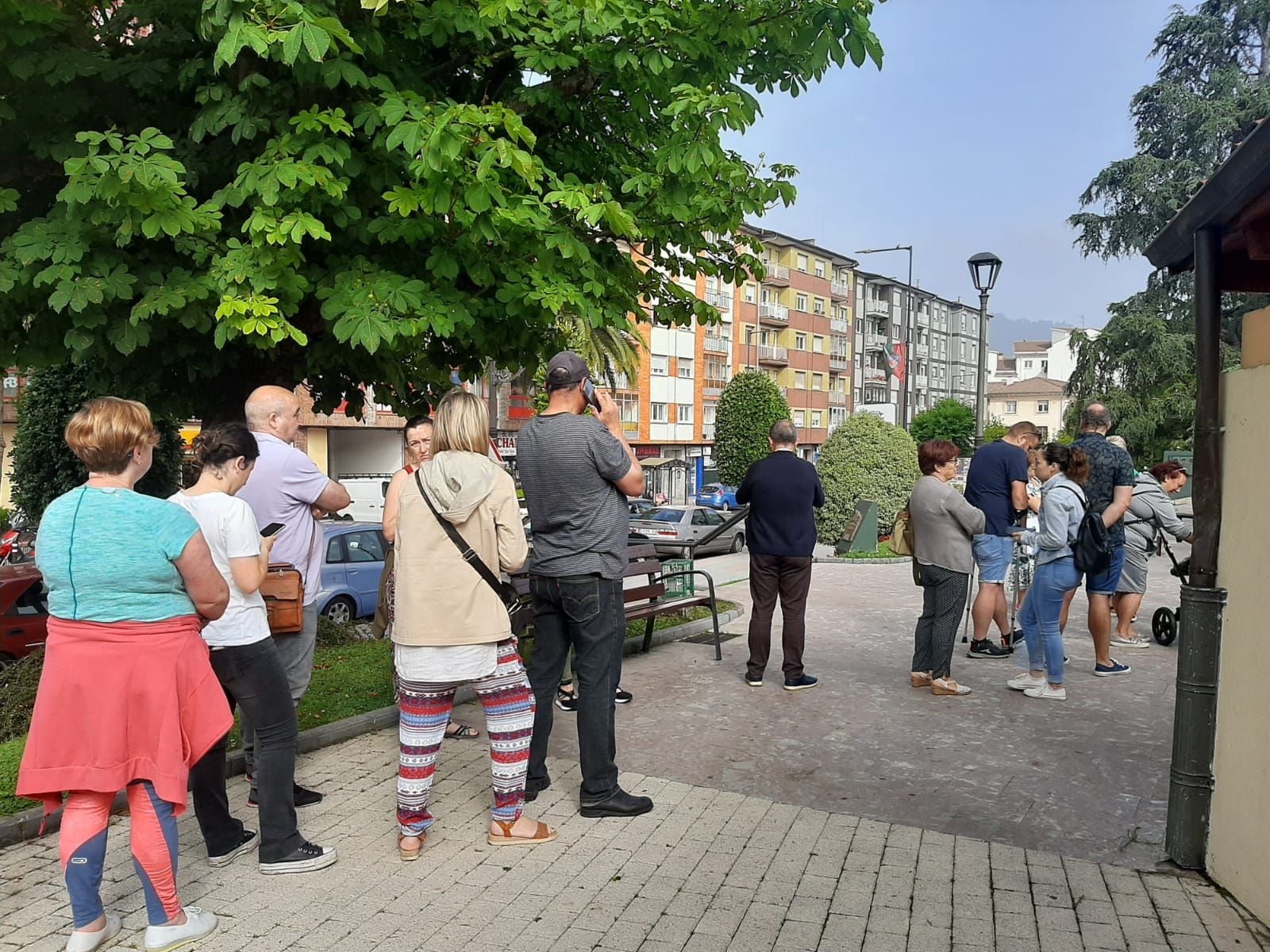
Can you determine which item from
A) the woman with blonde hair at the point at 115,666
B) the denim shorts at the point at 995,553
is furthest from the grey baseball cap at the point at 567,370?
the denim shorts at the point at 995,553

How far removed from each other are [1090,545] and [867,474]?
49.4ft

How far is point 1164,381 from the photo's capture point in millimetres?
39969

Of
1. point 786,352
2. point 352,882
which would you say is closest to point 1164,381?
point 786,352

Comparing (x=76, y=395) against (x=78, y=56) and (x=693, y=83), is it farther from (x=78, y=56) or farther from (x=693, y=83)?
(x=693, y=83)

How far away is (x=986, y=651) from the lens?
8656mm

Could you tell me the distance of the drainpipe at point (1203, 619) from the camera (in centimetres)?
420

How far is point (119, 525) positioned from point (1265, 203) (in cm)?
429

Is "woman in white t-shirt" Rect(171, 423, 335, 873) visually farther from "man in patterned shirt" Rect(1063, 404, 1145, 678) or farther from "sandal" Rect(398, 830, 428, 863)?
"man in patterned shirt" Rect(1063, 404, 1145, 678)

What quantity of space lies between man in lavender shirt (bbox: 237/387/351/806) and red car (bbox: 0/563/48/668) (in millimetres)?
6832

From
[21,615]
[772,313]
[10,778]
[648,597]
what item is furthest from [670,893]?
[772,313]

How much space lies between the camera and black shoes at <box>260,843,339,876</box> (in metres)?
4.10

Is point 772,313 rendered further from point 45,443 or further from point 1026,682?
point 1026,682

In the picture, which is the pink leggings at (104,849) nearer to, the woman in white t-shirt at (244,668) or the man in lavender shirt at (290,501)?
the woman in white t-shirt at (244,668)

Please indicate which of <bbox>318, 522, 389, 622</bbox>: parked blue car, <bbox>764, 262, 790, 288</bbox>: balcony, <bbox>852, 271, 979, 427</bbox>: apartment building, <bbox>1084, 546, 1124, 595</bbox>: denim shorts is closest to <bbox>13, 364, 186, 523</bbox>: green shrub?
<bbox>318, 522, 389, 622</bbox>: parked blue car
